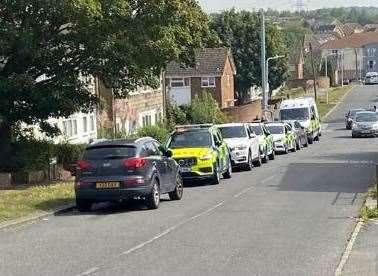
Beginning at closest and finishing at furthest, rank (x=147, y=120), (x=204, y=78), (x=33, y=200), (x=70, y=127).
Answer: (x=33, y=200)
(x=70, y=127)
(x=147, y=120)
(x=204, y=78)

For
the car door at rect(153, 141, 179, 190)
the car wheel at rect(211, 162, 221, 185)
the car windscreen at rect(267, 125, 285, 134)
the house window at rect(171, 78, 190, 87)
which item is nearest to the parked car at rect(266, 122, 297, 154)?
the car windscreen at rect(267, 125, 285, 134)

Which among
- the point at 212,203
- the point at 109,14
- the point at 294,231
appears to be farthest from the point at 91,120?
the point at 294,231

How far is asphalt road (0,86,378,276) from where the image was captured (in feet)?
38.8

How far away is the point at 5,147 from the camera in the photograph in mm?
27766

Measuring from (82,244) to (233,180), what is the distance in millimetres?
14805

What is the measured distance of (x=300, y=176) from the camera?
2862cm

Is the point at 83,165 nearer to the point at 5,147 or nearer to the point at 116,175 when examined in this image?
the point at 116,175

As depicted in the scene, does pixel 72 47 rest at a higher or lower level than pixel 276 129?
higher

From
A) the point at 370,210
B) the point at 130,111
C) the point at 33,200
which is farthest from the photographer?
the point at 130,111

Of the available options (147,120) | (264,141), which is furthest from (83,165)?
(147,120)

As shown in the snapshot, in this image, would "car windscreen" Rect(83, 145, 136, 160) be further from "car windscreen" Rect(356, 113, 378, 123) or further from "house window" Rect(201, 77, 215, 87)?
"house window" Rect(201, 77, 215, 87)

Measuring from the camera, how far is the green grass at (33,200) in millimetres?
18781

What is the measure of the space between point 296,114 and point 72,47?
97.9 ft

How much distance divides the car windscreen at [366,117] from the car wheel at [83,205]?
41959mm
